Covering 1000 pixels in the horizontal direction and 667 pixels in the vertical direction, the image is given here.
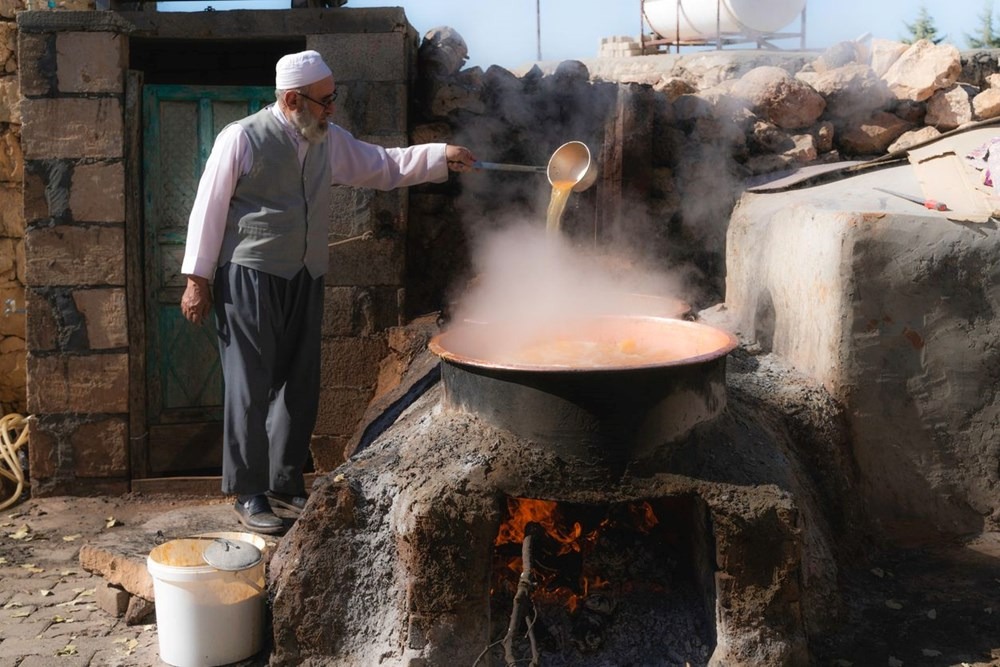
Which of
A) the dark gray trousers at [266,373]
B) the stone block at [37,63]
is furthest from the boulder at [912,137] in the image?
the stone block at [37,63]

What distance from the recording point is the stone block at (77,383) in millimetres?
5480

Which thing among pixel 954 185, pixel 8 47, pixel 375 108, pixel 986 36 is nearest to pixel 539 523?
pixel 954 185

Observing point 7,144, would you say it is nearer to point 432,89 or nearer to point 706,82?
point 432,89

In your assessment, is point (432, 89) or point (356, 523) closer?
point (356, 523)

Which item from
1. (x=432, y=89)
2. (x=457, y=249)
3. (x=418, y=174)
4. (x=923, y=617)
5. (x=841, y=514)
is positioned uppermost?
(x=432, y=89)

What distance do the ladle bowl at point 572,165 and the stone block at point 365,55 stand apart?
990 mm

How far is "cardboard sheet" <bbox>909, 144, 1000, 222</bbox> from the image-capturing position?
4.14 m

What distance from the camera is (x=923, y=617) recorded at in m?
3.76

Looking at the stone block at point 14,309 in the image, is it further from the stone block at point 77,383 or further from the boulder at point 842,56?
the boulder at point 842,56

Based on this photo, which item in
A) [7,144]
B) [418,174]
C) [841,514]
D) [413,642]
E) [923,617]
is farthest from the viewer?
[7,144]

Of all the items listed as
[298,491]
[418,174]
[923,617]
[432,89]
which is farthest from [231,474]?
[923,617]

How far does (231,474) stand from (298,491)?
325 millimetres

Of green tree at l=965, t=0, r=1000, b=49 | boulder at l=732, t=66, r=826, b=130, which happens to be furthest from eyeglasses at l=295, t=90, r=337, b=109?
green tree at l=965, t=0, r=1000, b=49

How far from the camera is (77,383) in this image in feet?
18.1
